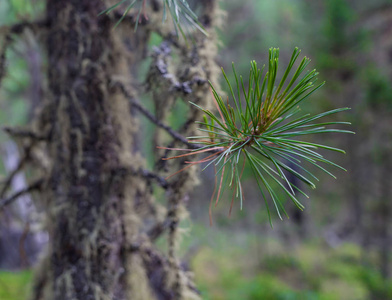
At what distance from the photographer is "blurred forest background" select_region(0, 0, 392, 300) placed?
5.17m

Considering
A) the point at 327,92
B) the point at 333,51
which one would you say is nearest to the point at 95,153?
the point at 333,51

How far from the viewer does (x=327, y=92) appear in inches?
312

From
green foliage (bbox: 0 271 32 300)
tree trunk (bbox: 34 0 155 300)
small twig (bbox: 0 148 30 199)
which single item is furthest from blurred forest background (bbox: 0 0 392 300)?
tree trunk (bbox: 34 0 155 300)

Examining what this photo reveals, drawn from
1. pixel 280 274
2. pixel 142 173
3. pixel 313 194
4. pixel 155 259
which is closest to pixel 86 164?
pixel 142 173

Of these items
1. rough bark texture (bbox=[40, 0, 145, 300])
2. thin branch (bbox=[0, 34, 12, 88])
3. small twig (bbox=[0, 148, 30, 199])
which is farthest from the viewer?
small twig (bbox=[0, 148, 30, 199])

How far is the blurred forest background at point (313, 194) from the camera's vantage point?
5168 millimetres

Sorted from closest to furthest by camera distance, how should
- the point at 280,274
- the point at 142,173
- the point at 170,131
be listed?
the point at 170,131, the point at 142,173, the point at 280,274

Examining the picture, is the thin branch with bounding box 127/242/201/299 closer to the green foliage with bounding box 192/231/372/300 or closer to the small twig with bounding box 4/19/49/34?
the small twig with bounding box 4/19/49/34

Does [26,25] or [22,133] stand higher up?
[26,25]

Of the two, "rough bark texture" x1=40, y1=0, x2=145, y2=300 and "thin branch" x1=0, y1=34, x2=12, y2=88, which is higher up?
"thin branch" x1=0, y1=34, x2=12, y2=88

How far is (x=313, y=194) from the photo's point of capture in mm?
11469

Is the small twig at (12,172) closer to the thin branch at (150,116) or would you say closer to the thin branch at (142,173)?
the thin branch at (142,173)

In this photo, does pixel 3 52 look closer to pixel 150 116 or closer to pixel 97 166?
pixel 97 166

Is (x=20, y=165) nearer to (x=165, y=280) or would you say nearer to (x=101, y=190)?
(x=101, y=190)
